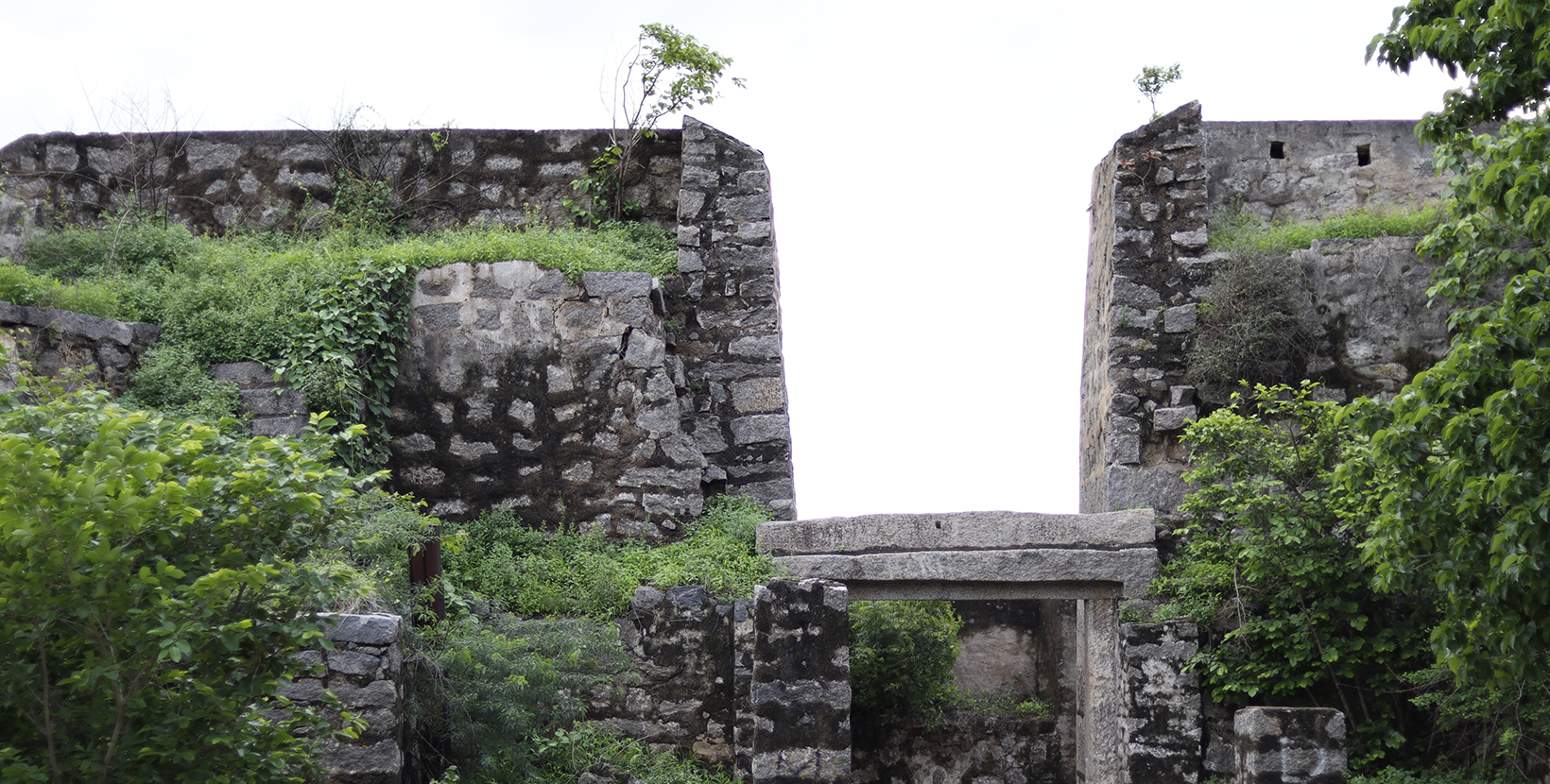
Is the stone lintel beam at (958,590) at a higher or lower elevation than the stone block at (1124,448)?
lower

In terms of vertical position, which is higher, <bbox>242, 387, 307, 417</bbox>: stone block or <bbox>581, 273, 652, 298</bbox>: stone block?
<bbox>581, 273, 652, 298</bbox>: stone block

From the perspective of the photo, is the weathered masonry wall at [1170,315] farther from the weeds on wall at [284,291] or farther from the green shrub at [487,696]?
the green shrub at [487,696]

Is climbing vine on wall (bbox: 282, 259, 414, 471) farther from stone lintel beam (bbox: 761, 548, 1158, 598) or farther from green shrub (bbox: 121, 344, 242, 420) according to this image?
stone lintel beam (bbox: 761, 548, 1158, 598)

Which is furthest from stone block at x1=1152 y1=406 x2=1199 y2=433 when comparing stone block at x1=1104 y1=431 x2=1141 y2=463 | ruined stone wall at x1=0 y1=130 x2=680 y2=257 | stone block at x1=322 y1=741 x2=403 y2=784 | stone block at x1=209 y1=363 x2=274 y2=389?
stone block at x1=209 y1=363 x2=274 y2=389

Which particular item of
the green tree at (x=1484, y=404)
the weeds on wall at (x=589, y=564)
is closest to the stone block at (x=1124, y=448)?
the weeds on wall at (x=589, y=564)

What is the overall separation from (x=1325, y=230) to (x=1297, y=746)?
4.91 metres

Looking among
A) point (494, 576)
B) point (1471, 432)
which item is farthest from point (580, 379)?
point (1471, 432)

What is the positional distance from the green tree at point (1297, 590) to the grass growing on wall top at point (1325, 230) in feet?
6.08

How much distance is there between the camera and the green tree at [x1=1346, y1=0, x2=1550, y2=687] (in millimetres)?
4719

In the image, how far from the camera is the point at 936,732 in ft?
31.8

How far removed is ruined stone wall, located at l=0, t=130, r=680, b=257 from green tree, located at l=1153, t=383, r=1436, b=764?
4.88m

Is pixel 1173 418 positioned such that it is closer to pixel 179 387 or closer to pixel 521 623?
pixel 521 623

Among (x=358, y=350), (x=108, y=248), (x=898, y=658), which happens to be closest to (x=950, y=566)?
(x=898, y=658)

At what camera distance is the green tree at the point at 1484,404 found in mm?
4719
